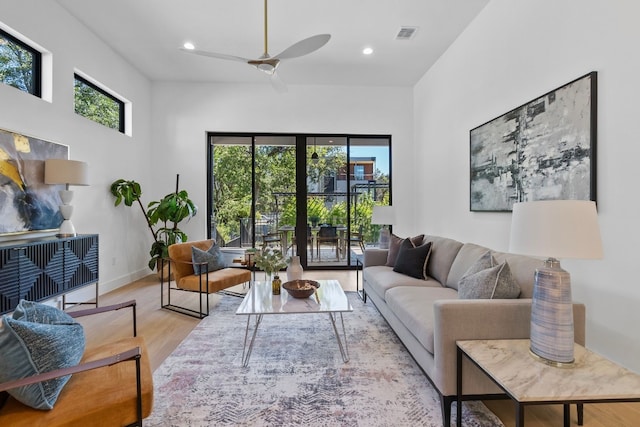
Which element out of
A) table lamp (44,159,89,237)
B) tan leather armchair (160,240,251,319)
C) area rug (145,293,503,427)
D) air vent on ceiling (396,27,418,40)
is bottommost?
area rug (145,293,503,427)

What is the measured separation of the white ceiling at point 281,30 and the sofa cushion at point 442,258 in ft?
8.72

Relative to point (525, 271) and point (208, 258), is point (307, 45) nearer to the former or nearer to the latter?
point (525, 271)

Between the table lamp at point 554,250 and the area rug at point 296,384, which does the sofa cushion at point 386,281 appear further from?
the table lamp at point 554,250

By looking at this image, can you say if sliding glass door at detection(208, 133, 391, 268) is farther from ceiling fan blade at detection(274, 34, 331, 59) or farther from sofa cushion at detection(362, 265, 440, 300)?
ceiling fan blade at detection(274, 34, 331, 59)

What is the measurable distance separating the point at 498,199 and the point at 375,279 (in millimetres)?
1544

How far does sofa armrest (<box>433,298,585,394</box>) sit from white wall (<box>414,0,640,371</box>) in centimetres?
67

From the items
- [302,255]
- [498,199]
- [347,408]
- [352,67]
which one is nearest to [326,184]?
[302,255]

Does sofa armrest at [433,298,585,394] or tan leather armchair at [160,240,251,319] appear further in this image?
tan leather armchair at [160,240,251,319]

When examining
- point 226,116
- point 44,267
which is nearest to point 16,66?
point 44,267

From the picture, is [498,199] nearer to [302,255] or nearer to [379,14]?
[379,14]

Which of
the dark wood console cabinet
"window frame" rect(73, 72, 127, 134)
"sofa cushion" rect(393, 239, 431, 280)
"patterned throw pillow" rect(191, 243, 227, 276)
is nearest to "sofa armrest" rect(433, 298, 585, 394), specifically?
"sofa cushion" rect(393, 239, 431, 280)

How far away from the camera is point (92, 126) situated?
161 inches

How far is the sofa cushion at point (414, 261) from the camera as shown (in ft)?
10.9

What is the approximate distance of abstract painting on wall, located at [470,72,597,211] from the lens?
2265mm
